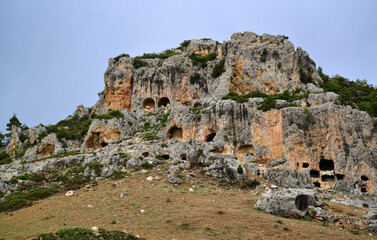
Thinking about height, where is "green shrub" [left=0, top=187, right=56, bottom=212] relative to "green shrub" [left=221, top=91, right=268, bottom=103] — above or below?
below

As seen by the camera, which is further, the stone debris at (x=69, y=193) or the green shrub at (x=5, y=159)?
the green shrub at (x=5, y=159)

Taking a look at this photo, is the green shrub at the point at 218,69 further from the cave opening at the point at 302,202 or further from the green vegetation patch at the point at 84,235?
the green vegetation patch at the point at 84,235

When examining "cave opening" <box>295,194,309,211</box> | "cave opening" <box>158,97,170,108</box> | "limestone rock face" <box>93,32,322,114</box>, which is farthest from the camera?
"cave opening" <box>158,97,170,108</box>

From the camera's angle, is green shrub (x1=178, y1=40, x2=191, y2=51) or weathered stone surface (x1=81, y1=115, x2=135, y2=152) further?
green shrub (x1=178, y1=40, x2=191, y2=51)

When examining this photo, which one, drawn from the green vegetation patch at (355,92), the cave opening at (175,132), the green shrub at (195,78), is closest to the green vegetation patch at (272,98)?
the green vegetation patch at (355,92)

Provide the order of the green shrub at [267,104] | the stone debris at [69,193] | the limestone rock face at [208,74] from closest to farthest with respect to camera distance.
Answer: the stone debris at [69,193] < the green shrub at [267,104] < the limestone rock face at [208,74]

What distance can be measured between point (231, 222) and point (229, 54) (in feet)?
118

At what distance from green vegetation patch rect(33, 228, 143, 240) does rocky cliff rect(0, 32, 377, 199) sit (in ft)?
42.5

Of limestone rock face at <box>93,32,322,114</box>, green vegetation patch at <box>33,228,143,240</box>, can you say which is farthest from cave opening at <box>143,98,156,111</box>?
green vegetation patch at <box>33,228,143,240</box>

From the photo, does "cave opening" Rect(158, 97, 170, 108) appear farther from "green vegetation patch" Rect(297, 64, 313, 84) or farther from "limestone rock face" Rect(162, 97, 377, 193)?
"green vegetation patch" Rect(297, 64, 313, 84)

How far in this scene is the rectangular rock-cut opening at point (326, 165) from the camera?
34.3 m

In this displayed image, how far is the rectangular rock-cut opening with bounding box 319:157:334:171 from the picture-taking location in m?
34.3

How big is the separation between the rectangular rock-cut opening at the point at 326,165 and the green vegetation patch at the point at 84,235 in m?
24.6

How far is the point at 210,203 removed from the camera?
24.4 metres
